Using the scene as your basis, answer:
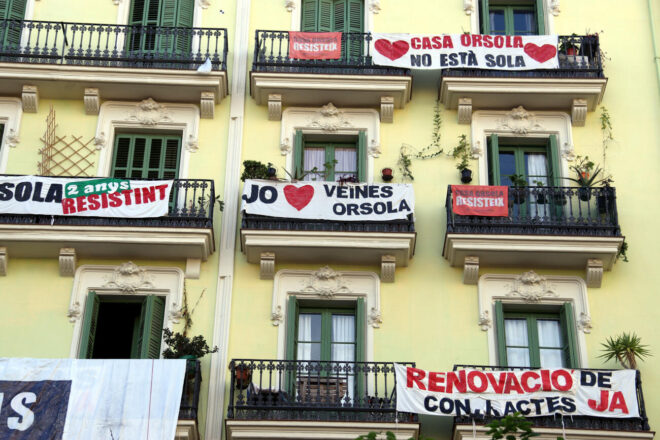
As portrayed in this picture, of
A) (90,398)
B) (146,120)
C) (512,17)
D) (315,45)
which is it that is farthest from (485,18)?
(90,398)

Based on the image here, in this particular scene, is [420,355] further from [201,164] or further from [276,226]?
[201,164]

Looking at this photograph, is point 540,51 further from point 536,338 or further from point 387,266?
point 536,338

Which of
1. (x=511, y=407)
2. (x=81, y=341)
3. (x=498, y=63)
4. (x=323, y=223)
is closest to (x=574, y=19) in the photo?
(x=498, y=63)

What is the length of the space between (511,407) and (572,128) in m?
6.40

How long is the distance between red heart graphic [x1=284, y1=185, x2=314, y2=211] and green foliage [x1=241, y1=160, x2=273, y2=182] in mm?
567

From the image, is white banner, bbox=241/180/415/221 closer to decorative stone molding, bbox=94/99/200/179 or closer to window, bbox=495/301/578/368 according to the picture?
decorative stone molding, bbox=94/99/200/179

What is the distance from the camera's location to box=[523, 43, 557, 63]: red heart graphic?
76.7ft

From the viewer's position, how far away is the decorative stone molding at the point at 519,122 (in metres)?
23.4

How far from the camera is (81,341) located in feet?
68.7

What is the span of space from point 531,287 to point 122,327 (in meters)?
7.57

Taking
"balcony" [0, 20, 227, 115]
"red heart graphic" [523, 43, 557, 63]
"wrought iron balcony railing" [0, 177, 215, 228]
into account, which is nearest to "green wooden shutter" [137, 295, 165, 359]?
"wrought iron balcony railing" [0, 177, 215, 228]

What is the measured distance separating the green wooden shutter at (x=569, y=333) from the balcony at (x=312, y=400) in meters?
3.24

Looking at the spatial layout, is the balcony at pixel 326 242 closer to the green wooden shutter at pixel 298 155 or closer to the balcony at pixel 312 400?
the green wooden shutter at pixel 298 155

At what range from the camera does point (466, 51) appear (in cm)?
2355
